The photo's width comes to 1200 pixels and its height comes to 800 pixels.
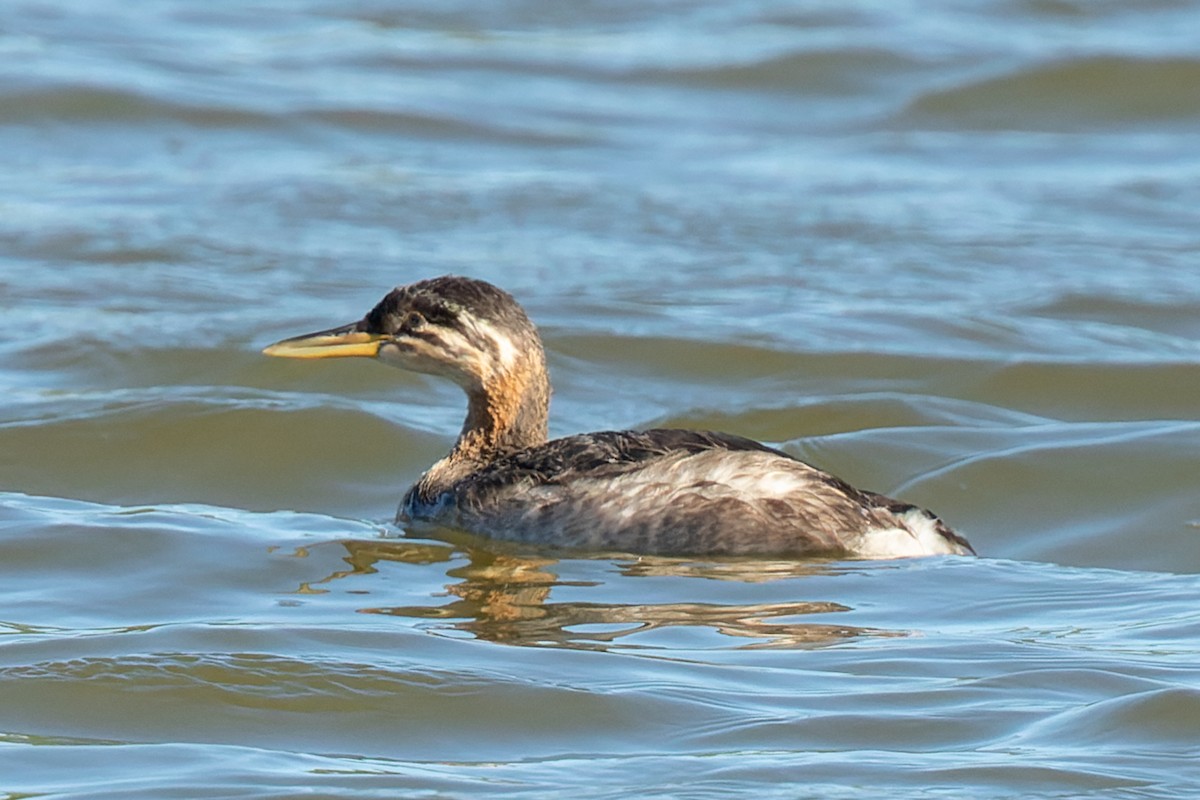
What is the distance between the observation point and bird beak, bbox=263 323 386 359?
9758 mm

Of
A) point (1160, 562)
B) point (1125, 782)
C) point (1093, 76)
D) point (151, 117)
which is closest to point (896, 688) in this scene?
point (1125, 782)

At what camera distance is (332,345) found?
9789 millimetres

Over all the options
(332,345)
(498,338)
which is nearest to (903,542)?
(498,338)

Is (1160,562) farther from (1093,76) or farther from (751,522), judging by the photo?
(1093,76)

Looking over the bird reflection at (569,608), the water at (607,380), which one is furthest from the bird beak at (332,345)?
the bird reflection at (569,608)

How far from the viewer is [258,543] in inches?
350

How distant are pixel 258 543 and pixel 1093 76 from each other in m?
11.9

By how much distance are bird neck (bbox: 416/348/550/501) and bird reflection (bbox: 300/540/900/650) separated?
73 centimetres

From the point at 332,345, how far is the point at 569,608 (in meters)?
2.34

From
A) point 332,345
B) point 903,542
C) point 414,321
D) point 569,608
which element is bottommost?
point 569,608

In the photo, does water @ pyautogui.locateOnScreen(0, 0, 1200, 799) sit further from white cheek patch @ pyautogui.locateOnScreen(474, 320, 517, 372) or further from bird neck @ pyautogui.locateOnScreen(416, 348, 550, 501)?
white cheek patch @ pyautogui.locateOnScreen(474, 320, 517, 372)

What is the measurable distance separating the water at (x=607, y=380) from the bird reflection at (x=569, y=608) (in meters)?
0.03

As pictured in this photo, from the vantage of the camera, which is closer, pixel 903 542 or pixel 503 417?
pixel 903 542

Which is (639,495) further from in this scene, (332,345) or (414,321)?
(332,345)
